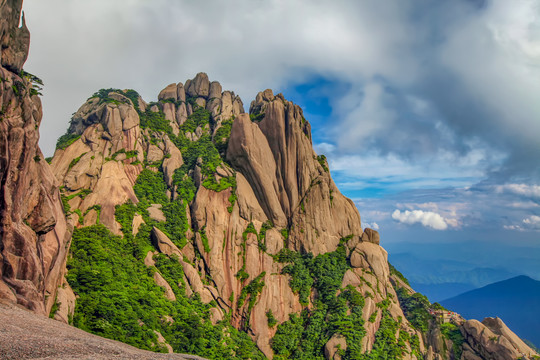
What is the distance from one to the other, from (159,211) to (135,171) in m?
10.1

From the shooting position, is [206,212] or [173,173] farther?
[173,173]

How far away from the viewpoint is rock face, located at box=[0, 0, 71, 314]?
2359cm

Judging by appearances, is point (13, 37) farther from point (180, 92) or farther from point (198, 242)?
point (180, 92)

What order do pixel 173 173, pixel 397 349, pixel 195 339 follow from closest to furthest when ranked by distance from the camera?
pixel 195 339, pixel 397 349, pixel 173 173

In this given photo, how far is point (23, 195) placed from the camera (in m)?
26.7

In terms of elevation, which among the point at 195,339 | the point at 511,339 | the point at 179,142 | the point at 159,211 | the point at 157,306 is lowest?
the point at 195,339

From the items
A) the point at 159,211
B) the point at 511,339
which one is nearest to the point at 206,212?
the point at 159,211

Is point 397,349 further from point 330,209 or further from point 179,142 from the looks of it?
point 179,142

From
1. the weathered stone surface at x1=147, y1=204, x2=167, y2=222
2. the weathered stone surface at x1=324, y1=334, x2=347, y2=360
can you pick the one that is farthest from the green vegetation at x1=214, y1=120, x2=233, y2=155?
the weathered stone surface at x1=324, y1=334, x2=347, y2=360

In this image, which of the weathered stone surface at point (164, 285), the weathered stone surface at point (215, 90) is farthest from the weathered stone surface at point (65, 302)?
the weathered stone surface at point (215, 90)

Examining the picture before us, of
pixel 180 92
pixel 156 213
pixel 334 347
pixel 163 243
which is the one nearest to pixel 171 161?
pixel 156 213

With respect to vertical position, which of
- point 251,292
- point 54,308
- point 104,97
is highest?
point 104,97

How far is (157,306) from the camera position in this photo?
40125mm

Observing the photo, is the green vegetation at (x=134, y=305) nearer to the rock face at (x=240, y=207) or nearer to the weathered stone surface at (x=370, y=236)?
the rock face at (x=240, y=207)
